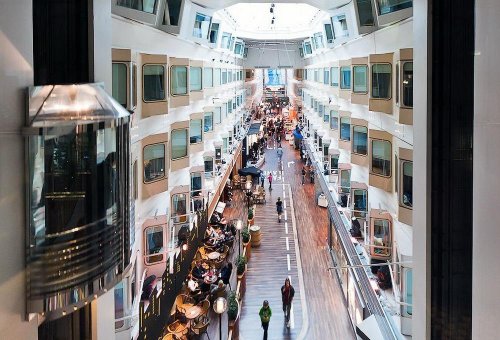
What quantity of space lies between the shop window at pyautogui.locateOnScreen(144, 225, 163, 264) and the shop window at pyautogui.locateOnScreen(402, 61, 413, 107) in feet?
20.6

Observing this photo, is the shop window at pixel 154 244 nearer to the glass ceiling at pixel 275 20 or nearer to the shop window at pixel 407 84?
the shop window at pixel 407 84

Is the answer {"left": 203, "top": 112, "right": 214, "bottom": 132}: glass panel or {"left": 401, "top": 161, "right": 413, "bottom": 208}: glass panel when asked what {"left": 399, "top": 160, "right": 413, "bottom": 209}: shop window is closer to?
{"left": 401, "top": 161, "right": 413, "bottom": 208}: glass panel

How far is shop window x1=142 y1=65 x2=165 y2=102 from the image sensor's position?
10.3 metres

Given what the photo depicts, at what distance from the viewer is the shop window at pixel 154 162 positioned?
421 inches

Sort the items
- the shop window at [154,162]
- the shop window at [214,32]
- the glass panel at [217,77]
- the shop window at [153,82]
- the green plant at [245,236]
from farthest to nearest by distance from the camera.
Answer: the glass panel at [217,77] → the shop window at [214,32] → the green plant at [245,236] → the shop window at [154,162] → the shop window at [153,82]

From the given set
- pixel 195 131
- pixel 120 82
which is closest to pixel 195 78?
pixel 195 131

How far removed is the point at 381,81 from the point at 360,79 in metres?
2.59

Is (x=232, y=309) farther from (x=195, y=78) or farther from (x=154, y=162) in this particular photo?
(x=195, y=78)

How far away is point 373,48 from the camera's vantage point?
38.5ft

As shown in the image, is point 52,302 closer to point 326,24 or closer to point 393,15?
point 393,15

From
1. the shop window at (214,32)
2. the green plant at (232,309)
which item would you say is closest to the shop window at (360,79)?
the green plant at (232,309)

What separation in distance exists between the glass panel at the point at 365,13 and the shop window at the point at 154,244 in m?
7.59

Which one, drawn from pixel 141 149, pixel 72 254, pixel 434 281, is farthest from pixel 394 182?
pixel 72 254

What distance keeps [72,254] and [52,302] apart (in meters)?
0.35
